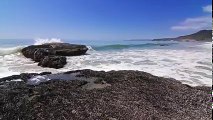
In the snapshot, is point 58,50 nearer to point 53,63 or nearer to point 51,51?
point 51,51

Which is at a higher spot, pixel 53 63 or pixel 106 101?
pixel 53 63

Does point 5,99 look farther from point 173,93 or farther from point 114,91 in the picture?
point 173,93

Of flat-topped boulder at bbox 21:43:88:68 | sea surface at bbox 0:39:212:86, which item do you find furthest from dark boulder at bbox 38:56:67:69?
flat-topped boulder at bbox 21:43:88:68

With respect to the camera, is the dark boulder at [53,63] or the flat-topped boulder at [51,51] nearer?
the dark boulder at [53,63]

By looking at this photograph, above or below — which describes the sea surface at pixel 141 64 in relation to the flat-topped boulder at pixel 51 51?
below

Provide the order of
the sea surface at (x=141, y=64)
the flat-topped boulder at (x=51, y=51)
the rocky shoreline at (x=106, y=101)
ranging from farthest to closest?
1. the flat-topped boulder at (x=51, y=51)
2. the sea surface at (x=141, y=64)
3. the rocky shoreline at (x=106, y=101)

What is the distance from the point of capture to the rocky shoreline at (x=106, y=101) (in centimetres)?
556

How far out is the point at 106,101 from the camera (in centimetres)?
639

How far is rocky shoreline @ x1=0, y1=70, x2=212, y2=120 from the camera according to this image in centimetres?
556

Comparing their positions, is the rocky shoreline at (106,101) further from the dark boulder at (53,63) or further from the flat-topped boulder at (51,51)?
the flat-topped boulder at (51,51)

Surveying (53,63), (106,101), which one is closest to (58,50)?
(53,63)

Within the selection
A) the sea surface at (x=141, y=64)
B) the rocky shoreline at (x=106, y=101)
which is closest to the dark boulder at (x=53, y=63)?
the sea surface at (x=141, y=64)

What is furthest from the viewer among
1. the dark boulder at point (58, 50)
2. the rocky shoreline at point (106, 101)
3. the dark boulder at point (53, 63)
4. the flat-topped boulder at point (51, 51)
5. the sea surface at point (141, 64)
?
the dark boulder at point (58, 50)

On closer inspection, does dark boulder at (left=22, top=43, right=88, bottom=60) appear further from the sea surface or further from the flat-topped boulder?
the sea surface
